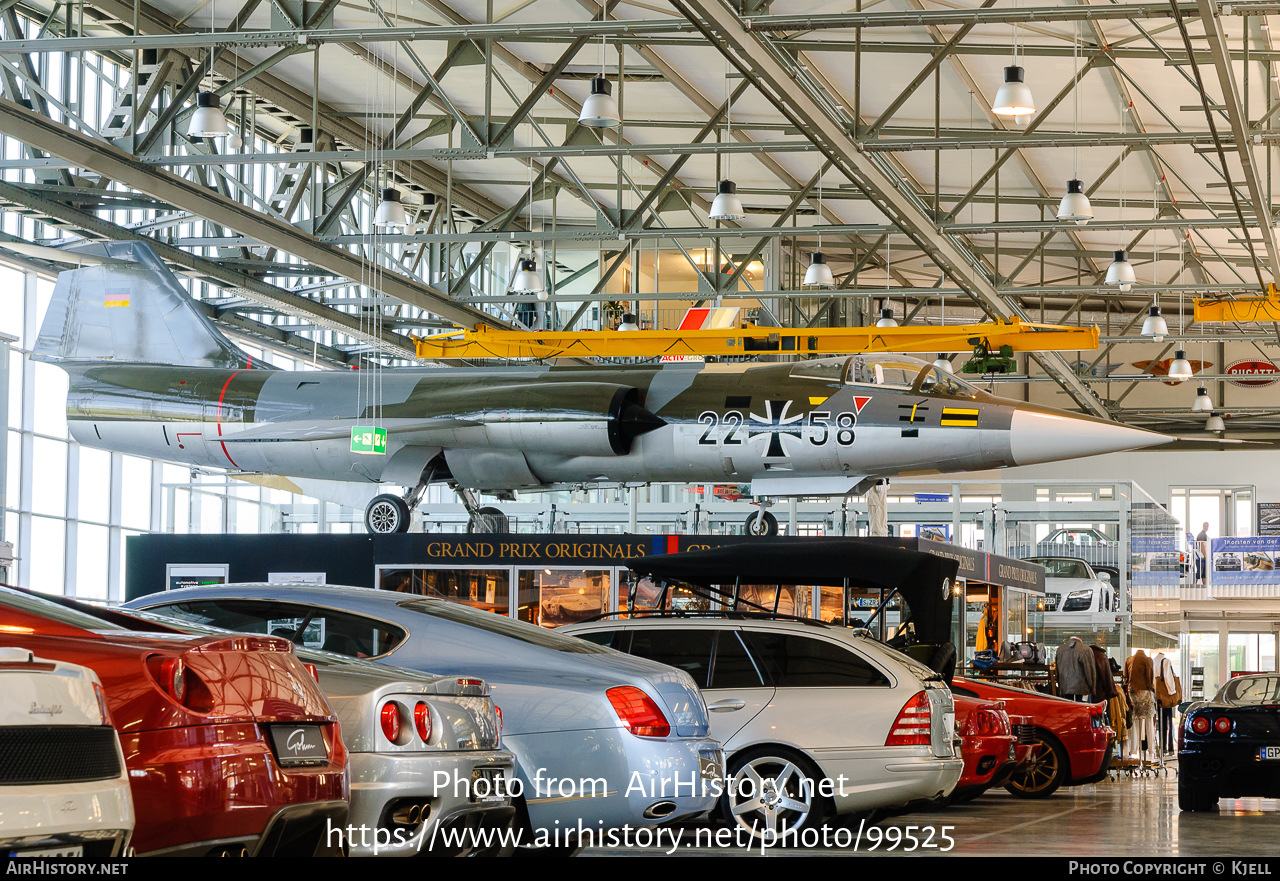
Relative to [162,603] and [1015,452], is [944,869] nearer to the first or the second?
[162,603]

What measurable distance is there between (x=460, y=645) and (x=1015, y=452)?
10.6 metres

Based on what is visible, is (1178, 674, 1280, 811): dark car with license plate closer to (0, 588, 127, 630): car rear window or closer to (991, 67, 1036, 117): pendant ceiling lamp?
(991, 67, 1036, 117): pendant ceiling lamp

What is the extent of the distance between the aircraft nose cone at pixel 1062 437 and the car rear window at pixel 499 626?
9.85 meters

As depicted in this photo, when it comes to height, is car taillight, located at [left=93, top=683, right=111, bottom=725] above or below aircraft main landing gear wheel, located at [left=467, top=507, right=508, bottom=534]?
below

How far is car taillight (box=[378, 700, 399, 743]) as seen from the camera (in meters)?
4.98

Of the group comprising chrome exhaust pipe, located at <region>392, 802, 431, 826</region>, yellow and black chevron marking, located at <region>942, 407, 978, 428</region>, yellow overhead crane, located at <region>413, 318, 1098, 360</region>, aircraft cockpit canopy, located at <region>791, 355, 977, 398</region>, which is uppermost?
yellow overhead crane, located at <region>413, 318, 1098, 360</region>

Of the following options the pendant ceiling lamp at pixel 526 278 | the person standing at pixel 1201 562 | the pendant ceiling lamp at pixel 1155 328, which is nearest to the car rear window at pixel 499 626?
the pendant ceiling lamp at pixel 526 278

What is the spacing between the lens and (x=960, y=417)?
15789mm

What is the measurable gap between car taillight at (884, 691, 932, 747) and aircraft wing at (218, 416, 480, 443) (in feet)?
32.5

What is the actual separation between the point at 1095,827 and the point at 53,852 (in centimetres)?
826

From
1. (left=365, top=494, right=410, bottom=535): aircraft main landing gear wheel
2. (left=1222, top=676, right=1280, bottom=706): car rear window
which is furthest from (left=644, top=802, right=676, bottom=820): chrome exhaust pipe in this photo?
(left=365, top=494, right=410, bottom=535): aircraft main landing gear wheel

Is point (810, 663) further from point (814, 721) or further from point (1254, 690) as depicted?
point (1254, 690)

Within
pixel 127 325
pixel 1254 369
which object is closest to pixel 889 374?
pixel 127 325

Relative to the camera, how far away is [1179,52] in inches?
735
